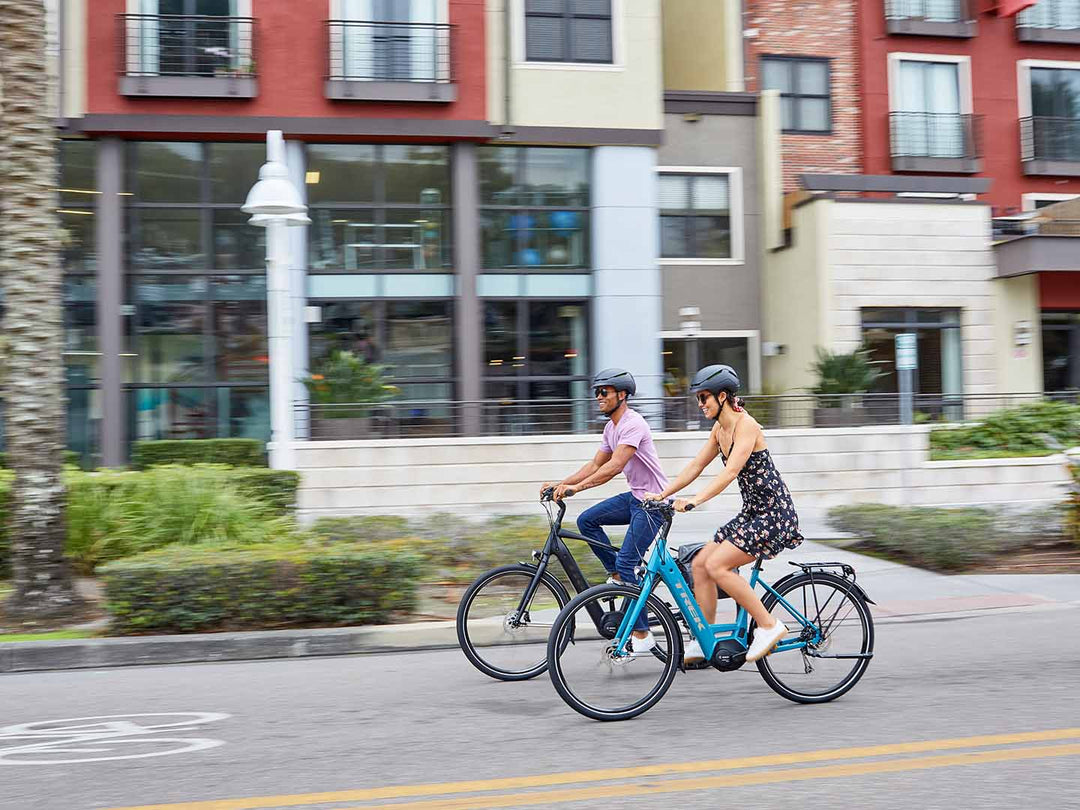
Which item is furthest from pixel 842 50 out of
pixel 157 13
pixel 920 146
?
pixel 157 13

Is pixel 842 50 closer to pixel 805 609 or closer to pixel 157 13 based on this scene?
pixel 157 13

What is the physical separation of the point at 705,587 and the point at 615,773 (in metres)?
1.46

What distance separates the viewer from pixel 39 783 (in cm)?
480

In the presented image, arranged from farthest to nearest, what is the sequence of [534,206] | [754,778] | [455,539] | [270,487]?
[534,206] → [270,487] → [455,539] → [754,778]

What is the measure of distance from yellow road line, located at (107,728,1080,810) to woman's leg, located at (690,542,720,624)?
1.07 m

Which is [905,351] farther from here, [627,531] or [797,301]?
[627,531]

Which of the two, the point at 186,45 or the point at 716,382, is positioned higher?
the point at 186,45

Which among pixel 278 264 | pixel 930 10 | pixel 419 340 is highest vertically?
pixel 930 10

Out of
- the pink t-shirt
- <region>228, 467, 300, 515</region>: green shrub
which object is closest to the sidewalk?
the pink t-shirt

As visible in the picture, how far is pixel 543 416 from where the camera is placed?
701 inches

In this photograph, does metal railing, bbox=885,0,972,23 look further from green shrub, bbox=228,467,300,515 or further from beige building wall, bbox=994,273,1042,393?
green shrub, bbox=228,467,300,515

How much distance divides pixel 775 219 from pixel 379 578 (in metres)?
16.9

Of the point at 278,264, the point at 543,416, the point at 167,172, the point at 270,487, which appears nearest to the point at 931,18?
the point at 543,416

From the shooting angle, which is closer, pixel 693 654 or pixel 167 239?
pixel 693 654
